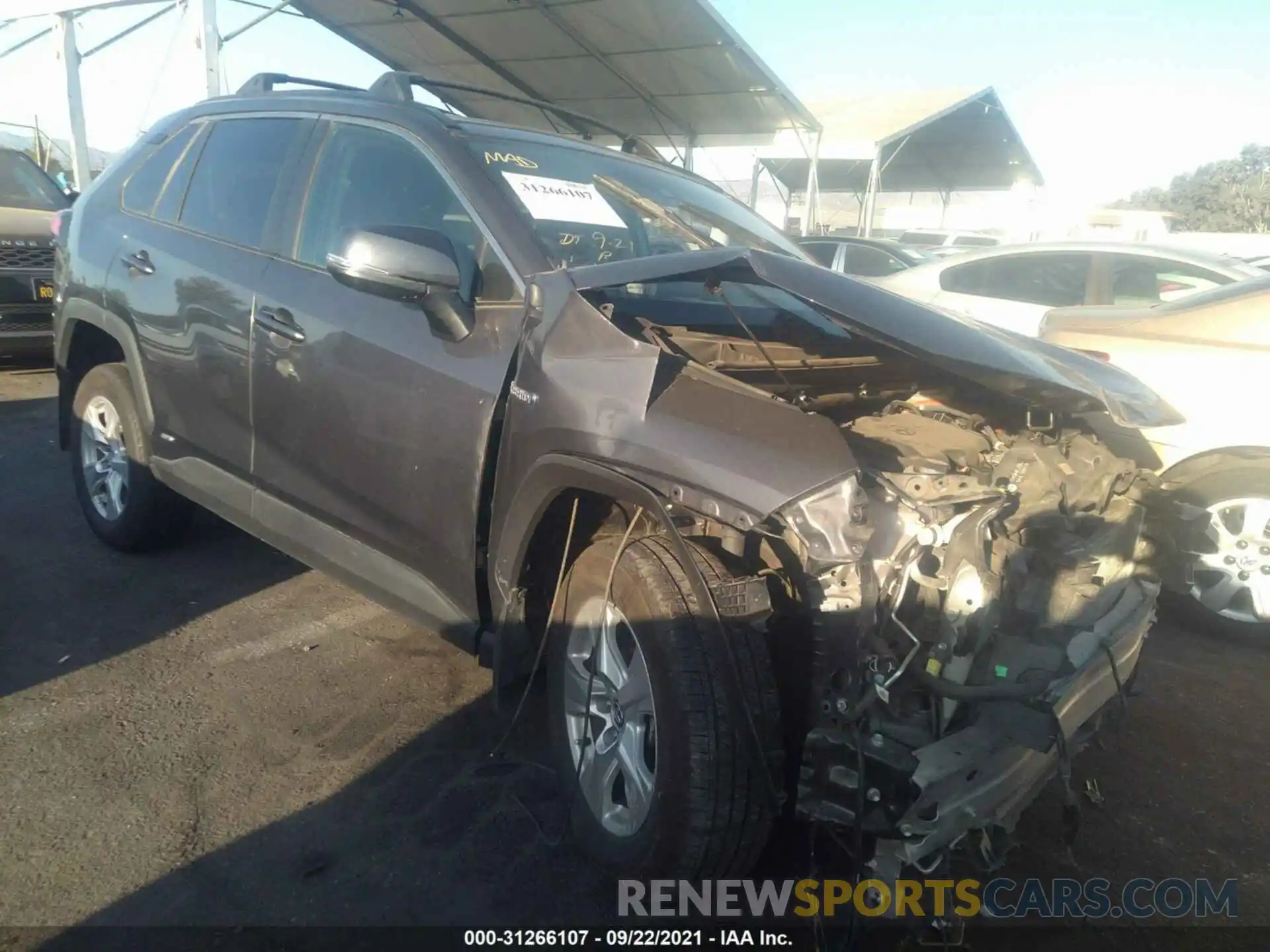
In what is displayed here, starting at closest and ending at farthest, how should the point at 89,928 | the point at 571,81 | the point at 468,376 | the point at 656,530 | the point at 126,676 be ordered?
the point at 89,928 → the point at 656,530 → the point at 468,376 → the point at 126,676 → the point at 571,81

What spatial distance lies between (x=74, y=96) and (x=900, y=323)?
53.1 ft

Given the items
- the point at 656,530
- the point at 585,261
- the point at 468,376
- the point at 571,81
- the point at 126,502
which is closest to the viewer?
the point at 656,530

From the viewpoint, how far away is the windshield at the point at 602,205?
9.26ft

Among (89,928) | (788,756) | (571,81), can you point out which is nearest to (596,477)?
(788,756)

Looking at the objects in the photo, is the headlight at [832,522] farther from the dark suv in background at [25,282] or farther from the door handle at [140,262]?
the dark suv in background at [25,282]

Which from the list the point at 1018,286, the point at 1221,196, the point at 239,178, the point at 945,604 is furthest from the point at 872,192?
the point at 1221,196

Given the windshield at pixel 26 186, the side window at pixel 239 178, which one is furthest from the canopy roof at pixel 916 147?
the side window at pixel 239 178

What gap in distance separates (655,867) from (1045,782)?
975 millimetres

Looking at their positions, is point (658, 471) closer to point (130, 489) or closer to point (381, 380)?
point (381, 380)

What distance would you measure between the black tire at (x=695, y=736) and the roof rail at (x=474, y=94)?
2.02 meters

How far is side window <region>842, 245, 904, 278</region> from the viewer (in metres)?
11.0

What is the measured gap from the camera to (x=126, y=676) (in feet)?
10.8

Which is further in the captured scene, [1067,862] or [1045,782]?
[1067,862]

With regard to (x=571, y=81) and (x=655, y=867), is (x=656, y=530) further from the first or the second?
(x=571, y=81)
